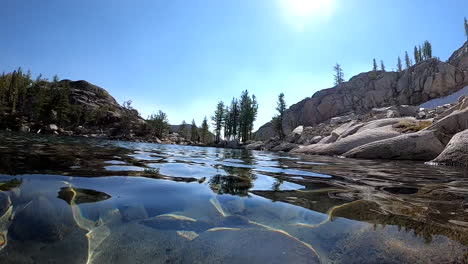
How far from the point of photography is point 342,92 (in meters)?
66.8

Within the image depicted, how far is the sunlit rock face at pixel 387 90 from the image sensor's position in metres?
52.3

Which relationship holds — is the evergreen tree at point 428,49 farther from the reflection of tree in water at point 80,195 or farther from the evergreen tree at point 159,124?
the reflection of tree in water at point 80,195

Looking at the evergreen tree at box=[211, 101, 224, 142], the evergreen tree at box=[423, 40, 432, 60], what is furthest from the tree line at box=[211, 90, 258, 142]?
the evergreen tree at box=[423, 40, 432, 60]

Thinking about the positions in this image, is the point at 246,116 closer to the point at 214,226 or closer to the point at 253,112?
the point at 253,112

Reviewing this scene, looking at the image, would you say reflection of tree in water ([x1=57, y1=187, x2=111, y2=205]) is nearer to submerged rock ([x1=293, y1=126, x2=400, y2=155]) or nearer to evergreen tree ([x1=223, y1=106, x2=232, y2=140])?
submerged rock ([x1=293, y1=126, x2=400, y2=155])

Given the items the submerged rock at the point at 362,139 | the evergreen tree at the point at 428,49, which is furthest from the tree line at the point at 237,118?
the evergreen tree at the point at 428,49

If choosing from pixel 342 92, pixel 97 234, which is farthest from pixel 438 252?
pixel 342 92

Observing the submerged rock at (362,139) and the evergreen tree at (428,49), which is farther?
the evergreen tree at (428,49)

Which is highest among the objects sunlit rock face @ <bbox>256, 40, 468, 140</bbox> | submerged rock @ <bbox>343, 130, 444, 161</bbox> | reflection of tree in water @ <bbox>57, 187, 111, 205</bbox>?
sunlit rock face @ <bbox>256, 40, 468, 140</bbox>

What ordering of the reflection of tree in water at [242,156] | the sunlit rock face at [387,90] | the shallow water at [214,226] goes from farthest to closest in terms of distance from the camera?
the sunlit rock face at [387,90] < the reflection of tree in water at [242,156] < the shallow water at [214,226]

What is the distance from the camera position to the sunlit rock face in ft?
172

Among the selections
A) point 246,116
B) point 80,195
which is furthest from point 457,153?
point 246,116

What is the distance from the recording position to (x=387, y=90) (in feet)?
200

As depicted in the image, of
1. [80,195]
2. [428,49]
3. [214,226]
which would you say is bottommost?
[214,226]
